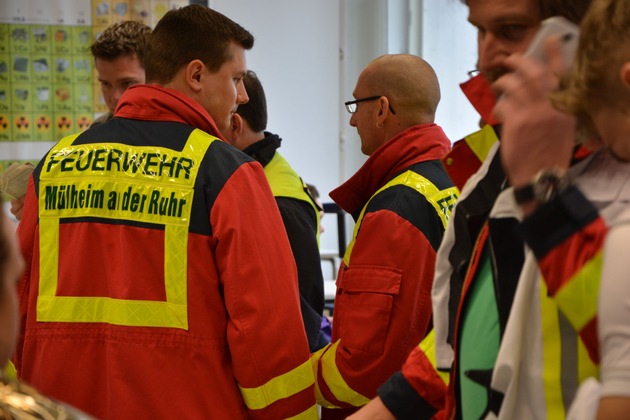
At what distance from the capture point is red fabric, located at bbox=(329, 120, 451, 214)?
2494mm

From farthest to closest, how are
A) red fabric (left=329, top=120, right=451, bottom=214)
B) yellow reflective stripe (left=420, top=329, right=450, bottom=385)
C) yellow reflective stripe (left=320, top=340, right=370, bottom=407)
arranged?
red fabric (left=329, top=120, right=451, bottom=214), yellow reflective stripe (left=320, top=340, right=370, bottom=407), yellow reflective stripe (left=420, top=329, right=450, bottom=385)

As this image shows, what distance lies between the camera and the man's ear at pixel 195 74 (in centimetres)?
223

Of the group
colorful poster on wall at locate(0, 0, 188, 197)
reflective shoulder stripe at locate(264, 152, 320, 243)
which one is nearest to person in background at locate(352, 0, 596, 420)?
reflective shoulder stripe at locate(264, 152, 320, 243)

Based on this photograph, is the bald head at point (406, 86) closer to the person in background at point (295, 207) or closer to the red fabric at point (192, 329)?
the person in background at point (295, 207)

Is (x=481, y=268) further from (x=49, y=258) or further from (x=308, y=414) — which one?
(x=49, y=258)

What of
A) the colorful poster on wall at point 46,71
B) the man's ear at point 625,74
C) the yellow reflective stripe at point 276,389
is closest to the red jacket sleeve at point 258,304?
the yellow reflective stripe at point 276,389

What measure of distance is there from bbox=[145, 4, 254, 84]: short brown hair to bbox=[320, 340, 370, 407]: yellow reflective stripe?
0.86 meters

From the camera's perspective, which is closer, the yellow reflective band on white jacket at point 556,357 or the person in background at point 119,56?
the yellow reflective band on white jacket at point 556,357

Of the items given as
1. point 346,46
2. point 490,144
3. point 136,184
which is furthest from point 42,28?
point 490,144

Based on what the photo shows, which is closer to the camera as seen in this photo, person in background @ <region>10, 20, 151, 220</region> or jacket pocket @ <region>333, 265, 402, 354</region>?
jacket pocket @ <region>333, 265, 402, 354</region>

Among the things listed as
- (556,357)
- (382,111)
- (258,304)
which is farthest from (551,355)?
(382,111)

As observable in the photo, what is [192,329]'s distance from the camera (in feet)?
6.59

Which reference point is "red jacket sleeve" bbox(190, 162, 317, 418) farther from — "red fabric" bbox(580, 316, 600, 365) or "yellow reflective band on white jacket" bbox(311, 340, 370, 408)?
"red fabric" bbox(580, 316, 600, 365)

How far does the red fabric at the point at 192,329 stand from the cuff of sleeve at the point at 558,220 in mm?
1081
